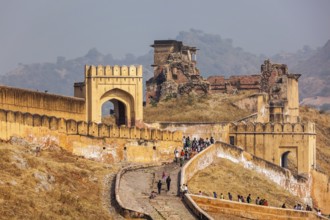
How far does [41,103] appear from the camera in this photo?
137 ft

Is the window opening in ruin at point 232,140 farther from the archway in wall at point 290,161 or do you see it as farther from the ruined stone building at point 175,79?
the ruined stone building at point 175,79

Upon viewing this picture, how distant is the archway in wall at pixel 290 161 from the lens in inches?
2036

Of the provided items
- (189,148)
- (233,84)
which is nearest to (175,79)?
(233,84)

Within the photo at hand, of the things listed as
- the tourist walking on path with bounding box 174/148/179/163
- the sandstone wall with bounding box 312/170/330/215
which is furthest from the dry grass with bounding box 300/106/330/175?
the tourist walking on path with bounding box 174/148/179/163

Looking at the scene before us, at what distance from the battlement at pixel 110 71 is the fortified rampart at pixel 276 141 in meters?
7.54

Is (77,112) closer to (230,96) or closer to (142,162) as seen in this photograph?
(142,162)

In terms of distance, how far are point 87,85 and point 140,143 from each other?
5.68 metres

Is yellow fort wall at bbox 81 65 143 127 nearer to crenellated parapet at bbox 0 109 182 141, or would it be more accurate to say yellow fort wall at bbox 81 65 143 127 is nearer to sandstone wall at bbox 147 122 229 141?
crenellated parapet at bbox 0 109 182 141

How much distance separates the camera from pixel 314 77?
191125 mm

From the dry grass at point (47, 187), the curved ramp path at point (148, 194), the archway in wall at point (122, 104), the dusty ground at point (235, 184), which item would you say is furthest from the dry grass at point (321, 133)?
the dry grass at point (47, 187)

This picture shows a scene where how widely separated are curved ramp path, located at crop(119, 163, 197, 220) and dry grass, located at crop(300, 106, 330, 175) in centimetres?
2344

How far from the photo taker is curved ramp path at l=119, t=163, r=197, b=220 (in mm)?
32125

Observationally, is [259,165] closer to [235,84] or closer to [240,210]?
[240,210]

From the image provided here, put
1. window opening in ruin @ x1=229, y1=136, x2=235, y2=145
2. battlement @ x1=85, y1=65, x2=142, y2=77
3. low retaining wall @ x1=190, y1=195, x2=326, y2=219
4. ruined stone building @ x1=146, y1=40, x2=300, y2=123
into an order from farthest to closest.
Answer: ruined stone building @ x1=146, y1=40, x2=300, y2=123 → window opening in ruin @ x1=229, y1=136, x2=235, y2=145 → battlement @ x1=85, y1=65, x2=142, y2=77 → low retaining wall @ x1=190, y1=195, x2=326, y2=219
